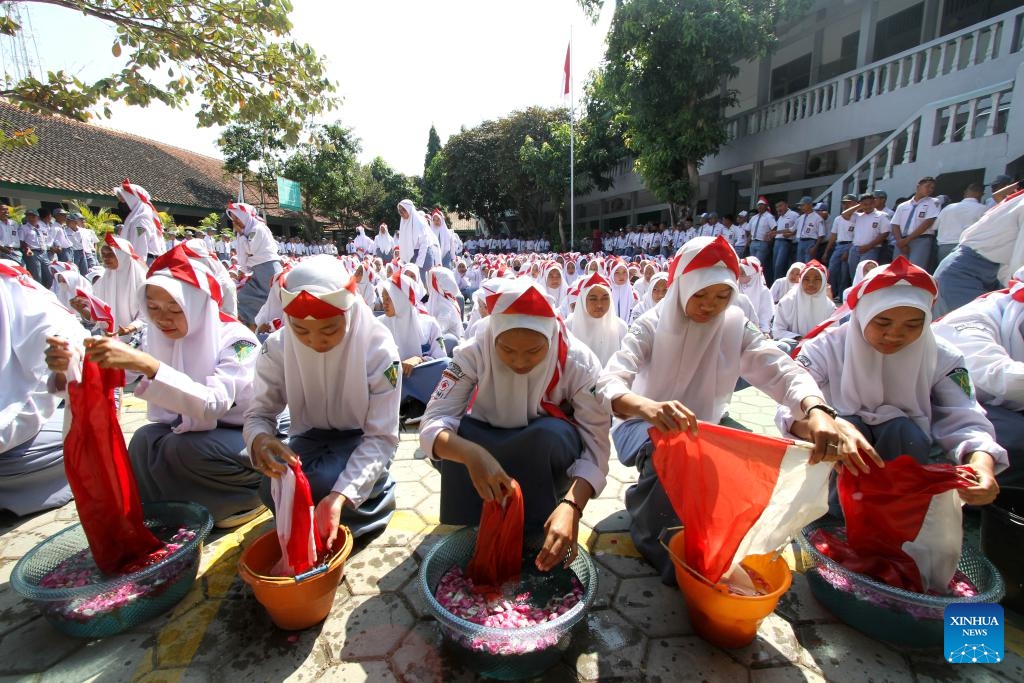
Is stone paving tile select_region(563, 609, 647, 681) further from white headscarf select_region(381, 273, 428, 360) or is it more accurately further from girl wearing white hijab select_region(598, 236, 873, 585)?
white headscarf select_region(381, 273, 428, 360)

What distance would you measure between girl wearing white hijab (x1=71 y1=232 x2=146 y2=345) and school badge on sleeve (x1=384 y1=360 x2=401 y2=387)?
13.1 feet

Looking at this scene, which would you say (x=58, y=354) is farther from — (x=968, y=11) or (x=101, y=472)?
(x=968, y=11)

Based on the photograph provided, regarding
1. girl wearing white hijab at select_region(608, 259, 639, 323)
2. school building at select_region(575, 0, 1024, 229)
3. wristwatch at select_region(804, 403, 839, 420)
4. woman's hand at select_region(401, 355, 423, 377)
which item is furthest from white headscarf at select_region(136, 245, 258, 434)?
school building at select_region(575, 0, 1024, 229)

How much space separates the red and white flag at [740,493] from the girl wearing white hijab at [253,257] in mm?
5865

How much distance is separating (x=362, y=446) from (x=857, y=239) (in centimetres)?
891

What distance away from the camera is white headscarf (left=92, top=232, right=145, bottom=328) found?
4852 millimetres

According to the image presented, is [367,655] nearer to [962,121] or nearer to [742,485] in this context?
[742,485]

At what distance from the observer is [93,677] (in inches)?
64.2

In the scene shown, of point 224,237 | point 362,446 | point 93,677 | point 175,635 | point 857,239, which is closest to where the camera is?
point 93,677

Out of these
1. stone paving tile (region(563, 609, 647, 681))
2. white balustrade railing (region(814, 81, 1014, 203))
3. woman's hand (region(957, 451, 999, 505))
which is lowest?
stone paving tile (region(563, 609, 647, 681))

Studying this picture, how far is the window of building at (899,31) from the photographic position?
36.9 feet

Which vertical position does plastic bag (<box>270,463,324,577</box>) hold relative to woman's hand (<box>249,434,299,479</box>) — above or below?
below

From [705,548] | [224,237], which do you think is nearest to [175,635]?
[705,548]

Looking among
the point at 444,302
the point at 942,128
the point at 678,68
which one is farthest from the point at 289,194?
the point at 942,128
